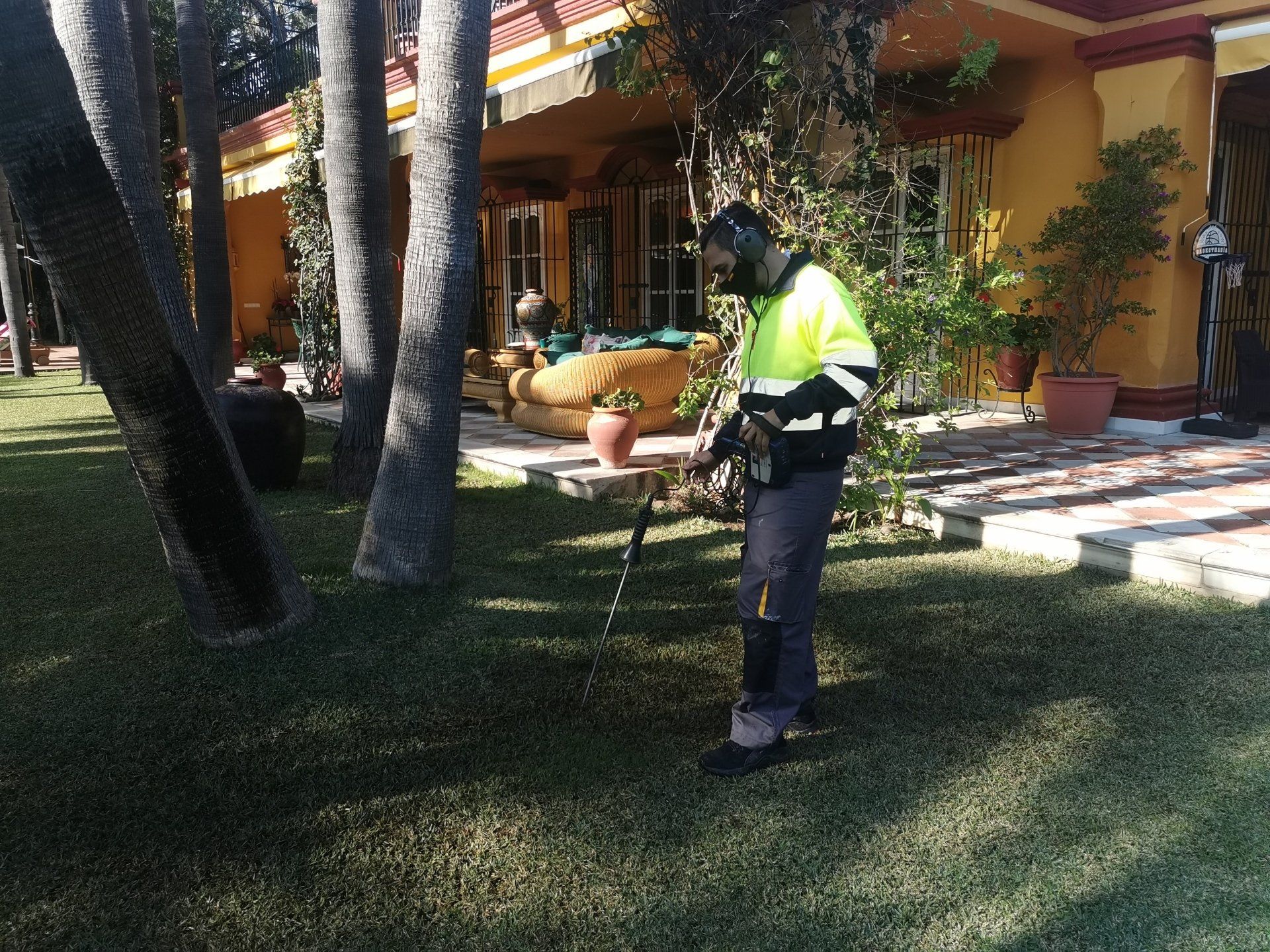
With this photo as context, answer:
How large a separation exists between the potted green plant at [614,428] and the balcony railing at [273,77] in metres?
8.38

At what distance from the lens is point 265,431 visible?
7184 millimetres

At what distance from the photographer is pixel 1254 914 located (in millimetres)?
2402

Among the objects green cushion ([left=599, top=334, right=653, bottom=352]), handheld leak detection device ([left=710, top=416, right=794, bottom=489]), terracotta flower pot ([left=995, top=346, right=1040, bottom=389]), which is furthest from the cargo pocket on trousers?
terracotta flower pot ([left=995, top=346, right=1040, bottom=389])

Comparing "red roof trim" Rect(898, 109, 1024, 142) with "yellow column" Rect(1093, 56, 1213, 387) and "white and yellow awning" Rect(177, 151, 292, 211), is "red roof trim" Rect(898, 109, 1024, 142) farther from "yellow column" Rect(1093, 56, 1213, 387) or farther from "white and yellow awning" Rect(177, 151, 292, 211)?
"white and yellow awning" Rect(177, 151, 292, 211)

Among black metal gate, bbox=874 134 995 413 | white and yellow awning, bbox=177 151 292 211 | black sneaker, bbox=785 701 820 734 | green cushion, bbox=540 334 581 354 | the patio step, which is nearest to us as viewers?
black sneaker, bbox=785 701 820 734

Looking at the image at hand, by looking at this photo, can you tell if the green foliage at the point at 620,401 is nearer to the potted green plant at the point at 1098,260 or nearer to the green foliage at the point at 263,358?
the potted green plant at the point at 1098,260

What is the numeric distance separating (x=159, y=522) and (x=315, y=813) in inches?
63.5

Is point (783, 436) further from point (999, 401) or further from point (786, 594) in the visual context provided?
point (999, 401)

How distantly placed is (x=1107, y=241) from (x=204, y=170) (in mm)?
9220

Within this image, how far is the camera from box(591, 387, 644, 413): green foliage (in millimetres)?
7164

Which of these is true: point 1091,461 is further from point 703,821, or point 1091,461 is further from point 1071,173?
point 703,821

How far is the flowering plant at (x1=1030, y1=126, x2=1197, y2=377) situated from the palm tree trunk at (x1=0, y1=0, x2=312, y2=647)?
270 inches

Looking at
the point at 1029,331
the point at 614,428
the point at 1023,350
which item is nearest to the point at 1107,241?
the point at 1029,331

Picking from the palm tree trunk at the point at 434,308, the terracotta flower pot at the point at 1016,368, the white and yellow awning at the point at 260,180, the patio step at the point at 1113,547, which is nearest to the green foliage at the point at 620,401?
the patio step at the point at 1113,547
